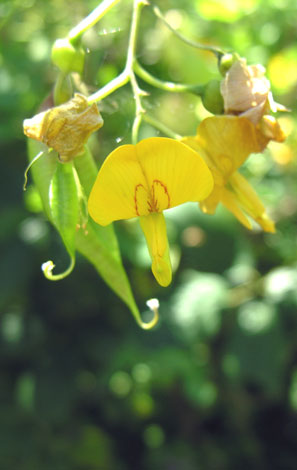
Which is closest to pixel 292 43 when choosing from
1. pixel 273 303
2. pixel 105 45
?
pixel 105 45

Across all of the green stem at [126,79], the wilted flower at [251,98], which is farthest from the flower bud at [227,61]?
the green stem at [126,79]

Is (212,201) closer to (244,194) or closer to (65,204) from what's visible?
(244,194)

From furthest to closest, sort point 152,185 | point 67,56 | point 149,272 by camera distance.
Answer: point 149,272
point 67,56
point 152,185

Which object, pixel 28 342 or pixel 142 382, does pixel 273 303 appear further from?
pixel 28 342

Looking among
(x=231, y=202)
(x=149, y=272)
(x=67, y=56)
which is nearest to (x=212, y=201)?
(x=231, y=202)

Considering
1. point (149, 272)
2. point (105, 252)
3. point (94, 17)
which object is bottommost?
point (149, 272)

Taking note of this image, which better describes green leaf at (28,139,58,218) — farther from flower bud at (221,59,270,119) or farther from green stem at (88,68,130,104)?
flower bud at (221,59,270,119)
